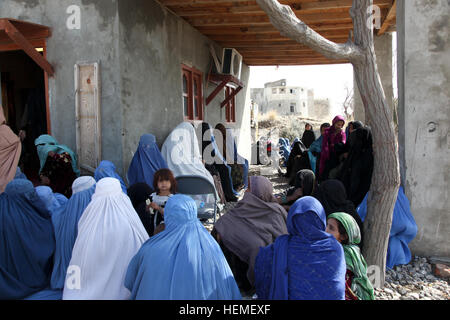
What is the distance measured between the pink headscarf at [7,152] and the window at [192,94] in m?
3.92

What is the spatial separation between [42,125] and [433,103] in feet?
19.6

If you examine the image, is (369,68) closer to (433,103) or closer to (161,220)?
(433,103)

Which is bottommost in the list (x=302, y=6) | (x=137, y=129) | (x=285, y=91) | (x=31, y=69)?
(x=137, y=129)

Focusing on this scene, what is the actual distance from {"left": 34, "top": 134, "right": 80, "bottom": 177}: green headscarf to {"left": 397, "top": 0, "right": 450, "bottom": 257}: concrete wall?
13.2 feet

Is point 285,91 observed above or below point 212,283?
above

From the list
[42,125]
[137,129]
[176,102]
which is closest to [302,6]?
[176,102]

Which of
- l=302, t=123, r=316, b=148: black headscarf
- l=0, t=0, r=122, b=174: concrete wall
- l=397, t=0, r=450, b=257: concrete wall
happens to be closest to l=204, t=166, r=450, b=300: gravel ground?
l=397, t=0, r=450, b=257: concrete wall

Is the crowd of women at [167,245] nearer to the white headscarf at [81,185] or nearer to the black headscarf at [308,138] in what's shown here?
the white headscarf at [81,185]

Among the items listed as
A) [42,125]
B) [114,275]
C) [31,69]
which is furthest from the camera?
[31,69]

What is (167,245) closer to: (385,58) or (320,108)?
(385,58)

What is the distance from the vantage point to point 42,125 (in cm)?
641

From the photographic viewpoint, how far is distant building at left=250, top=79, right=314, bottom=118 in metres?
47.8

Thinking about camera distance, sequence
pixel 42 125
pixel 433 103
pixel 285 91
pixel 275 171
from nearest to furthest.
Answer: pixel 433 103 < pixel 42 125 < pixel 275 171 < pixel 285 91

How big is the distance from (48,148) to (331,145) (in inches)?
158
